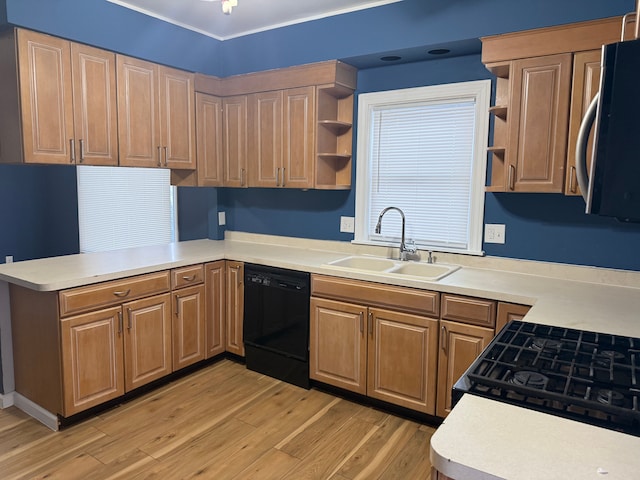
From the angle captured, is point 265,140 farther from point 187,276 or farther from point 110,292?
point 110,292

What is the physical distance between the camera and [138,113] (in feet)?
10.7

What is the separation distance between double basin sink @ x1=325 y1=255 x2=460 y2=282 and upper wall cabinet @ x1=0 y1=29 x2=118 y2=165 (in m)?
1.79

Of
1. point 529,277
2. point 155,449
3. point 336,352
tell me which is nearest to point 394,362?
point 336,352

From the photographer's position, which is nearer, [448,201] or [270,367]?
[448,201]

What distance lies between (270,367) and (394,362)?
103cm

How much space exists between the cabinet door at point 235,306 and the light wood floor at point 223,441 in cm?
49

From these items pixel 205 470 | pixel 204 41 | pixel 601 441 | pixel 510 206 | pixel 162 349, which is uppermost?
pixel 204 41

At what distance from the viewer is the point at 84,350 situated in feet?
8.64

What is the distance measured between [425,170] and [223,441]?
7.19 ft

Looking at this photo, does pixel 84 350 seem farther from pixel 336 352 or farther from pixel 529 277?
pixel 529 277

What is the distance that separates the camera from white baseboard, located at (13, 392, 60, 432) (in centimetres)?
263

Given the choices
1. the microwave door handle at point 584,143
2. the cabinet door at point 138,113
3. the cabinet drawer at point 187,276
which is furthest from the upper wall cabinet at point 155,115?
the microwave door handle at point 584,143

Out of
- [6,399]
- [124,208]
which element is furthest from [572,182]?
[124,208]

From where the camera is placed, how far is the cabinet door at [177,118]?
135 inches
